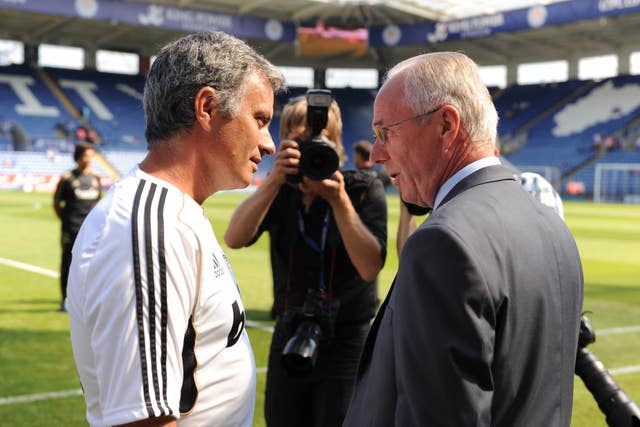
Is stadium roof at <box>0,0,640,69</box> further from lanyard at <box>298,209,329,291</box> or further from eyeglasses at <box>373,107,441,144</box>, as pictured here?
eyeglasses at <box>373,107,441,144</box>

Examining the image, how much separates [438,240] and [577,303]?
1.87 feet

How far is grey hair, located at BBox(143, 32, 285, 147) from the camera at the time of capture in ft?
→ 6.08

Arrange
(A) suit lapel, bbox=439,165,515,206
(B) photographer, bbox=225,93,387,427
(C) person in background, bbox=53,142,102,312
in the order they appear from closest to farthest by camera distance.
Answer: (A) suit lapel, bbox=439,165,515,206
(B) photographer, bbox=225,93,387,427
(C) person in background, bbox=53,142,102,312

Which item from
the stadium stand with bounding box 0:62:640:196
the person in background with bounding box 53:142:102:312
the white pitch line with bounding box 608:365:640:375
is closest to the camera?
the white pitch line with bounding box 608:365:640:375

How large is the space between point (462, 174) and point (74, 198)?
759 cm

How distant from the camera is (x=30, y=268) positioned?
11711 millimetres

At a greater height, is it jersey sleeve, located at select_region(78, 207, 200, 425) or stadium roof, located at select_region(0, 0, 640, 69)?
stadium roof, located at select_region(0, 0, 640, 69)

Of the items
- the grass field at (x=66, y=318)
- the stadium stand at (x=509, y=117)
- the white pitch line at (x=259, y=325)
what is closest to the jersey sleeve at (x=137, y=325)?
the grass field at (x=66, y=318)

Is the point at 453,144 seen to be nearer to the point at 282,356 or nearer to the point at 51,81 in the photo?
the point at 282,356

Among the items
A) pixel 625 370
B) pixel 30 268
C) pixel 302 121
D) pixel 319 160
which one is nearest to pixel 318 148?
pixel 319 160

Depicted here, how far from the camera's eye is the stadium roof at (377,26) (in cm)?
3697

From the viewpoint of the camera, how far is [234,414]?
1990 millimetres

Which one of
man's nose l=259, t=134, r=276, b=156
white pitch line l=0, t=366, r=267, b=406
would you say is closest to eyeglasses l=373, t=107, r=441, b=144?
man's nose l=259, t=134, r=276, b=156

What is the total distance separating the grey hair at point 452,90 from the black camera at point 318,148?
53.4 inches
